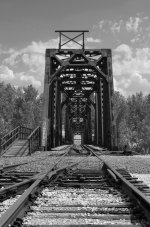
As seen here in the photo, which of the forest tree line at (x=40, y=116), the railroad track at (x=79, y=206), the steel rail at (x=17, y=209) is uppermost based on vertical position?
the forest tree line at (x=40, y=116)

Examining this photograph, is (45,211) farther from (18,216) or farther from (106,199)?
(106,199)

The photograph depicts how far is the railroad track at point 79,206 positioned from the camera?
121 inches

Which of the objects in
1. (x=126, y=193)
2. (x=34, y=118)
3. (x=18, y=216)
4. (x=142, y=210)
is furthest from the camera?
(x=34, y=118)

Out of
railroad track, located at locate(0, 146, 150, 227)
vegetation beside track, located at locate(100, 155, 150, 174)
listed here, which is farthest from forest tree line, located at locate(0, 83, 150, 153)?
railroad track, located at locate(0, 146, 150, 227)

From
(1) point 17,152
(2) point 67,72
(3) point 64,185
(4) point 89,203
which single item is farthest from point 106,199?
(2) point 67,72

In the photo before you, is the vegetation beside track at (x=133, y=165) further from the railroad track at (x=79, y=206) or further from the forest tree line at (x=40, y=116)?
the forest tree line at (x=40, y=116)

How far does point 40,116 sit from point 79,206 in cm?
8704

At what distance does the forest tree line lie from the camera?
85500 millimetres

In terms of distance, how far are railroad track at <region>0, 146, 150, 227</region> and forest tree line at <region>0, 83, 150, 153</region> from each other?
71.2m

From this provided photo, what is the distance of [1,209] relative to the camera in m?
3.64

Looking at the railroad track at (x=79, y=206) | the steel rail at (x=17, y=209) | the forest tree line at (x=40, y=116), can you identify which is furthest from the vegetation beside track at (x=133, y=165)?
the forest tree line at (x=40, y=116)

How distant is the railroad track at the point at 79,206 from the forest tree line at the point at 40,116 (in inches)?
2803

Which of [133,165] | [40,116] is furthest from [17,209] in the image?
[40,116]

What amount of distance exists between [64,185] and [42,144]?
1156 cm
